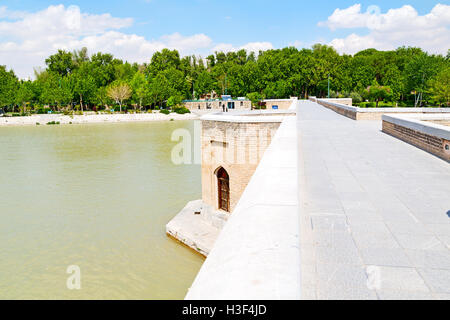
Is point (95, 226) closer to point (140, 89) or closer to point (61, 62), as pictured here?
point (140, 89)

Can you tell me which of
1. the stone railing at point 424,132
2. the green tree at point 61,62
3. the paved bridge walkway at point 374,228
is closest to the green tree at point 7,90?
the green tree at point 61,62

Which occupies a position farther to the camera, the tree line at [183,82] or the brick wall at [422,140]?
the tree line at [183,82]

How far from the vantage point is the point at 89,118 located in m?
67.2

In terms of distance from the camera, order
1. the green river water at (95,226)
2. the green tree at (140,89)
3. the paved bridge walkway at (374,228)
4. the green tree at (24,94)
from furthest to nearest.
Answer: the green tree at (140,89) < the green tree at (24,94) < the green river water at (95,226) < the paved bridge walkway at (374,228)

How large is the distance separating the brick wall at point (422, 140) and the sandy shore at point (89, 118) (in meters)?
61.6

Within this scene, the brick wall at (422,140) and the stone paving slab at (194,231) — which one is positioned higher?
the brick wall at (422,140)

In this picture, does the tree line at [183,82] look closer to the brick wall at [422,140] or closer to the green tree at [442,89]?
the green tree at [442,89]

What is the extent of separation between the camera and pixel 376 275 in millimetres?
2465

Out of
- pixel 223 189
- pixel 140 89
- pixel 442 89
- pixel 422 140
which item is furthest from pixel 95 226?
pixel 140 89

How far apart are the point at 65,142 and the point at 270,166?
137ft

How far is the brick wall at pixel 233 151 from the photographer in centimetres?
1264

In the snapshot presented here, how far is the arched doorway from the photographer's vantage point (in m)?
14.5

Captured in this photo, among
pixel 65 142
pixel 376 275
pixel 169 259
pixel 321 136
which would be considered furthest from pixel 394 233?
pixel 65 142
